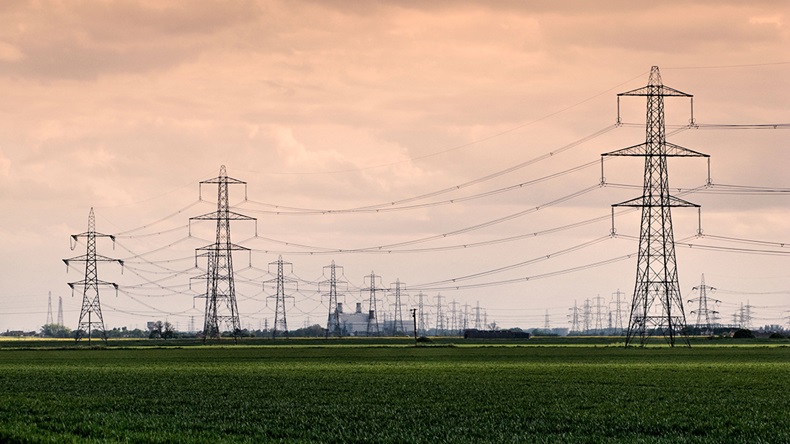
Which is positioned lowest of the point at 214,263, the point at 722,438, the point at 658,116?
the point at 722,438

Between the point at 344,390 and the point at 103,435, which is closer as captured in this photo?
the point at 103,435

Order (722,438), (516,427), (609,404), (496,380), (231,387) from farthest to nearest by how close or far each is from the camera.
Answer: (496,380) → (231,387) → (609,404) → (516,427) → (722,438)

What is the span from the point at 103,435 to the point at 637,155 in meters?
88.7

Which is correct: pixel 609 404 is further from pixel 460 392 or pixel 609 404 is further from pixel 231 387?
pixel 231 387

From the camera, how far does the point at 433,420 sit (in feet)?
138

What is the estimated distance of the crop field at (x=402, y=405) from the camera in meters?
37.2

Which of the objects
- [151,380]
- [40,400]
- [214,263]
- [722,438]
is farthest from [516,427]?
[214,263]

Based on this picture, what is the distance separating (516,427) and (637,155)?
269 feet

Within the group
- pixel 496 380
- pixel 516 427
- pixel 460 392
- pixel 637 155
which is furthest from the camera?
pixel 637 155

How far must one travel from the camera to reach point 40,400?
51781 millimetres

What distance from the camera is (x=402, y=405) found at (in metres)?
48.3

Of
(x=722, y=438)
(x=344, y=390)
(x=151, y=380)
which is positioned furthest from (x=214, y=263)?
(x=722, y=438)

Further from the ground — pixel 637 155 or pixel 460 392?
pixel 637 155

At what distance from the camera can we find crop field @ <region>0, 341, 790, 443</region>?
37.2 meters
